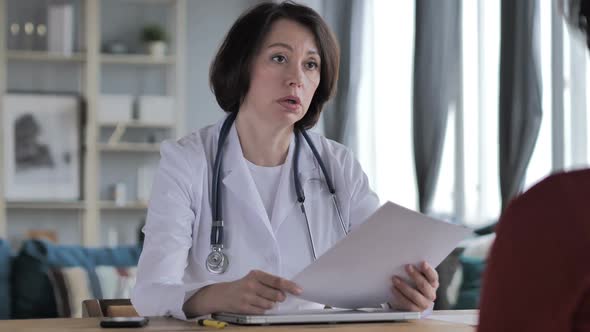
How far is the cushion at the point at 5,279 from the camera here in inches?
148

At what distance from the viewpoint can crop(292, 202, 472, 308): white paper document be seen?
4.81 feet

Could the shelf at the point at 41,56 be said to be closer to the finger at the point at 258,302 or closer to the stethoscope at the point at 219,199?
the stethoscope at the point at 219,199

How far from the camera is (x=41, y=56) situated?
6.36 m

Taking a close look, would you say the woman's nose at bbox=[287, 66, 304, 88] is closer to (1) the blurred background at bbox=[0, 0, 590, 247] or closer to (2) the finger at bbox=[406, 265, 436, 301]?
(2) the finger at bbox=[406, 265, 436, 301]

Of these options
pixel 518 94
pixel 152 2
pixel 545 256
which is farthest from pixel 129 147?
pixel 545 256

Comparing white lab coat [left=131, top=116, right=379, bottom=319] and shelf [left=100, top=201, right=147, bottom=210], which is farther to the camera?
shelf [left=100, top=201, right=147, bottom=210]

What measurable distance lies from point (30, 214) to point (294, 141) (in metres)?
4.64

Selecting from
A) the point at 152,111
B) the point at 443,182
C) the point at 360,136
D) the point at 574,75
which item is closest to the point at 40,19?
the point at 152,111

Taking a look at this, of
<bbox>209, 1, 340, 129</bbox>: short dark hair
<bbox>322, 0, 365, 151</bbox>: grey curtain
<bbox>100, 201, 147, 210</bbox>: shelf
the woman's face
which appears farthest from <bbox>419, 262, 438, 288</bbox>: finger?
<bbox>100, 201, 147, 210</bbox>: shelf

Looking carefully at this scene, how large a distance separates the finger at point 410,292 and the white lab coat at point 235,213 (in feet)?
1.46

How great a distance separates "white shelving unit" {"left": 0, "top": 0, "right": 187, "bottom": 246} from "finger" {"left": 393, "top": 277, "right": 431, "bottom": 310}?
16.0 ft

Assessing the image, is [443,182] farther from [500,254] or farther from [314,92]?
[500,254]

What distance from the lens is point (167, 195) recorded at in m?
1.96

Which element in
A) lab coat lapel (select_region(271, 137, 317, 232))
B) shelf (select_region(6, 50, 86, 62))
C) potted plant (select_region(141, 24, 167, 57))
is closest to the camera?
lab coat lapel (select_region(271, 137, 317, 232))
